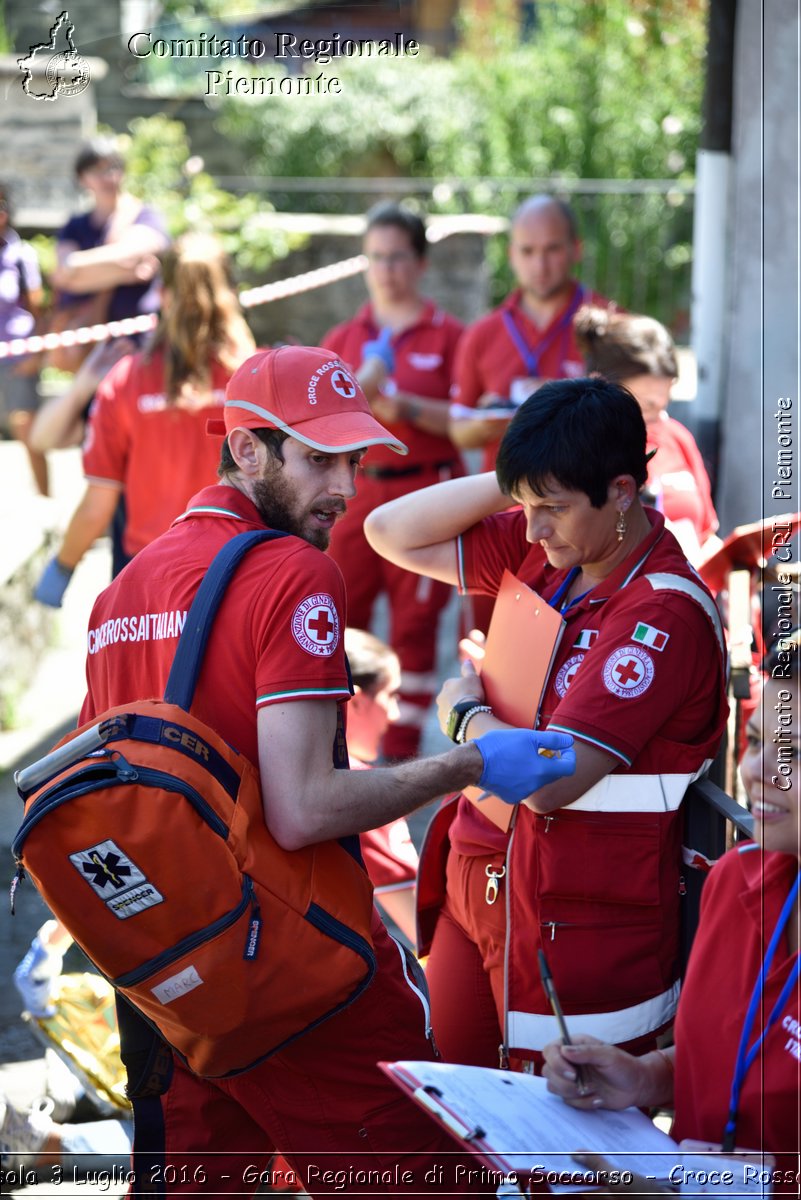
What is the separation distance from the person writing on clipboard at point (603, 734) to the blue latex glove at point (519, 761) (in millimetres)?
55

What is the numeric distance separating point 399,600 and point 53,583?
1439 mm

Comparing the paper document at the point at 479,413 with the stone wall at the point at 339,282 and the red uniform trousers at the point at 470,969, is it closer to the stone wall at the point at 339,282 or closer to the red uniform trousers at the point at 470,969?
→ the red uniform trousers at the point at 470,969

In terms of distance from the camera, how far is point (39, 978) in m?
3.58

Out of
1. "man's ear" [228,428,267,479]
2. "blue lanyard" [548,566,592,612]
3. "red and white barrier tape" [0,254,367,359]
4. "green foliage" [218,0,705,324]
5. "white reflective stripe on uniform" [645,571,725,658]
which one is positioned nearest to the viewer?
"man's ear" [228,428,267,479]

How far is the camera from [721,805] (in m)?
2.53

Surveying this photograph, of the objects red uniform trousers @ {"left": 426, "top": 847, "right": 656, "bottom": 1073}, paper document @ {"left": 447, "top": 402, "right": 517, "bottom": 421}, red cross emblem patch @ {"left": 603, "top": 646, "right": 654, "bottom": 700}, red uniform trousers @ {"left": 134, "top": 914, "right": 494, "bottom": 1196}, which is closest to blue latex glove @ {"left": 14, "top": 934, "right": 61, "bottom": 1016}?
red uniform trousers @ {"left": 426, "top": 847, "right": 656, "bottom": 1073}

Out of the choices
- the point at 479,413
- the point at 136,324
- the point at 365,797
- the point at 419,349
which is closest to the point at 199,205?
the point at 136,324

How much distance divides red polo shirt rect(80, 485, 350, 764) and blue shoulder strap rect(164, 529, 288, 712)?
0.03 meters

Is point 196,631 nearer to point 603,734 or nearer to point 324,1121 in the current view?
point 603,734

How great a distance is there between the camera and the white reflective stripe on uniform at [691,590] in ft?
8.35

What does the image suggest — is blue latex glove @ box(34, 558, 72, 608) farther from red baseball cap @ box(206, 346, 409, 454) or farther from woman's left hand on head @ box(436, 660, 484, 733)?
red baseball cap @ box(206, 346, 409, 454)

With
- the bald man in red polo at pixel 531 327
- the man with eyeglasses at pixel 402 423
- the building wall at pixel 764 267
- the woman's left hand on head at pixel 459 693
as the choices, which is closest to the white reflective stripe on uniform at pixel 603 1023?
the woman's left hand on head at pixel 459 693

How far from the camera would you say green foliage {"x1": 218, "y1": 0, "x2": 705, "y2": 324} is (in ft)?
41.0

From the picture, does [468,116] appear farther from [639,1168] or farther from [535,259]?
[639,1168]
